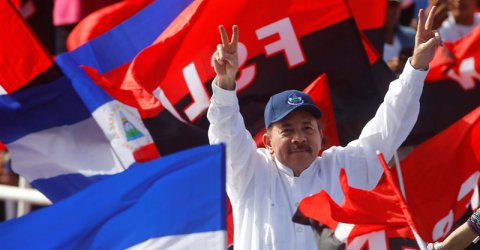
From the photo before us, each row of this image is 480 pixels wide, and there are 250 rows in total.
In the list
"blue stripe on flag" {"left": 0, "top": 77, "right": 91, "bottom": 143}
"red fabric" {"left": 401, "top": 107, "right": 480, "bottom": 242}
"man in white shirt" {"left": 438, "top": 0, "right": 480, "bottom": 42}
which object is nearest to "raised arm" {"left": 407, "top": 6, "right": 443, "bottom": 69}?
"red fabric" {"left": 401, "top": 107, "right": 480, "bottom": 242}

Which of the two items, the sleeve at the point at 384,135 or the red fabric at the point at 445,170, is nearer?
the sleeve at the point at 384,135

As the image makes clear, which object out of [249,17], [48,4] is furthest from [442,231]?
[48,4]

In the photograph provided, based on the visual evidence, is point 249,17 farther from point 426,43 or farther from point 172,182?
point 172,182

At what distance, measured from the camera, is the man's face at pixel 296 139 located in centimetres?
601

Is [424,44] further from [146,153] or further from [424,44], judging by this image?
[146,153]

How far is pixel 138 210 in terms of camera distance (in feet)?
16.9

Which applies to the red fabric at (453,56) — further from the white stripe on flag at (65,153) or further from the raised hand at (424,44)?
the raised hand at (424,44)

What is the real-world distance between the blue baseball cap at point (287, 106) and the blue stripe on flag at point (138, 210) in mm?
1008

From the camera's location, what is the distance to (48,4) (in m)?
10.6

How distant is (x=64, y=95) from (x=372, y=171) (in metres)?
2.53

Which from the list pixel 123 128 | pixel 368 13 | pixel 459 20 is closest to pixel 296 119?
pixel 123 128

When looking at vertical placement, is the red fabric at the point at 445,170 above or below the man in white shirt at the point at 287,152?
below

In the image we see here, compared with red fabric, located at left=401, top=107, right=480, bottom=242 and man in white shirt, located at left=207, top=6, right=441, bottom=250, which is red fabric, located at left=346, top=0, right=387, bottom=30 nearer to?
red fabric, located at left=401, top=107, right=480, bottom=242

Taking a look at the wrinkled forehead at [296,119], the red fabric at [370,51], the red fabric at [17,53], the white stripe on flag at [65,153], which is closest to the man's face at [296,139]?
the wrinkled forehead at [296,119]
